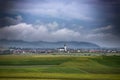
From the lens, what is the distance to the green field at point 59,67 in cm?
709

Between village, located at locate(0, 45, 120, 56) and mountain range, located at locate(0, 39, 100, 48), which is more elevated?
mountain range, located at locate(0, 39, 100, 48)

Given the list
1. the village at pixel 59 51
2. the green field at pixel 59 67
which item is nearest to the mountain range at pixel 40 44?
the village at pixel 59 51

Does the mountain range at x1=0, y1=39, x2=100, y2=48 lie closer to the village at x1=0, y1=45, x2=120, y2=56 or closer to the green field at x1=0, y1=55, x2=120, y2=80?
the village at x1=0, y1=45, x2=120, y2=56

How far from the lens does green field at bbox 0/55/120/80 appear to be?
7.09 m

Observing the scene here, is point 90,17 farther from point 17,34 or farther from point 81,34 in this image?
point 17,34

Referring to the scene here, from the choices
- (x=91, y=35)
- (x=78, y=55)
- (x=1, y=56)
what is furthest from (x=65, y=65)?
(x=1, y=56)

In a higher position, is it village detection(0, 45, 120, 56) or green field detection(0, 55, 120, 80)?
village detection(0, 45, 120, 56)

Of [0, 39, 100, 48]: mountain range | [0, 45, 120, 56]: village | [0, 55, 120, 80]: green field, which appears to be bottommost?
[0, 55, 120, 80]: green field

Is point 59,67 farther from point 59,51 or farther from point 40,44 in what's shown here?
point 40,44

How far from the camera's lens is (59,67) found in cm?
718

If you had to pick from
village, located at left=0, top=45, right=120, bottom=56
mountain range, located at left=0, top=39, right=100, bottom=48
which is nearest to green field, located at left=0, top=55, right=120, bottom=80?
village, located at left=0, top=45, right=120, bottom=56

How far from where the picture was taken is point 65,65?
7203mm

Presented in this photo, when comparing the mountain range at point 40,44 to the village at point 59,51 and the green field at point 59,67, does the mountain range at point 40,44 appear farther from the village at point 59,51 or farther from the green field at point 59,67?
the green field at point 59,67

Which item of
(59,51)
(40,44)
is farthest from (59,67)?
(40,44)
